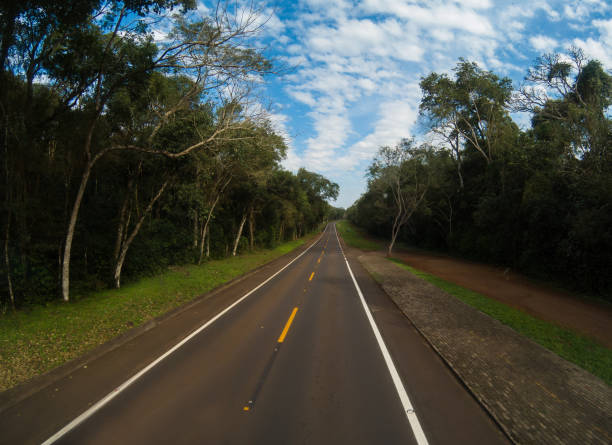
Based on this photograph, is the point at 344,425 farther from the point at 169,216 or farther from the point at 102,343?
the point at 169,216

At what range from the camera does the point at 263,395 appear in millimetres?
4035

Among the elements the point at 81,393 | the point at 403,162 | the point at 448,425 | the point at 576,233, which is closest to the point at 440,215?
the point at 403,162

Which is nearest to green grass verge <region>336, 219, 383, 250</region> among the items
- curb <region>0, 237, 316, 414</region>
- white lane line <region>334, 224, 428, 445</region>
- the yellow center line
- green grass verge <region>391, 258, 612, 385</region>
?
green grass verge <region>391, 258, 612, 385</region>

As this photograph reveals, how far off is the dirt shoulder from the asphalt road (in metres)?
0.35

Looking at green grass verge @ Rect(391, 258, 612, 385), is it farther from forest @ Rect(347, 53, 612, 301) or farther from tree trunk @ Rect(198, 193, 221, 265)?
tree trunk @ Rect(198, 193, 221, 265)

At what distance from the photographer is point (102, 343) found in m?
5.83

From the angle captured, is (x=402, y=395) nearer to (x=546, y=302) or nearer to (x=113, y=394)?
(x=113, y=394)

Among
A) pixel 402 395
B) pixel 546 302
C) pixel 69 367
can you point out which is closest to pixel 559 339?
pixel 402 395

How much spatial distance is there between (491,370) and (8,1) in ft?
43.1

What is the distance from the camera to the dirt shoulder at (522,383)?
347cm

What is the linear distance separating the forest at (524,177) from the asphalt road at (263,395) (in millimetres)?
11665

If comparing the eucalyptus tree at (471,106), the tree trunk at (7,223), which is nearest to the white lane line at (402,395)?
the tree trunk at (7,223)

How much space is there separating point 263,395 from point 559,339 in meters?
7.22

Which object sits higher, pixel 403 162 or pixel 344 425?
pixel 403 162
